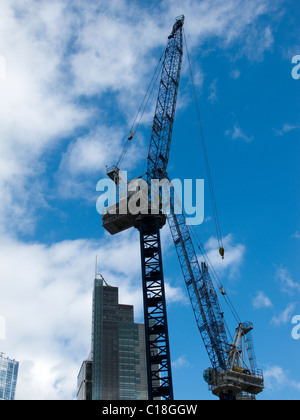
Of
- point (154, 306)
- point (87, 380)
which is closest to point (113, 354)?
point (87, 380)

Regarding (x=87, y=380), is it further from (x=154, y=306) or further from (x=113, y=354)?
(x=154, y=306)

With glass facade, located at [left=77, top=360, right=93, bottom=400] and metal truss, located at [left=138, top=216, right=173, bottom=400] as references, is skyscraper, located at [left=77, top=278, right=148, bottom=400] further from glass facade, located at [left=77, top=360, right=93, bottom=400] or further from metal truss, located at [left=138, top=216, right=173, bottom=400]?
metal truss, located at [left=138, top=216, right=173, bottom=400]

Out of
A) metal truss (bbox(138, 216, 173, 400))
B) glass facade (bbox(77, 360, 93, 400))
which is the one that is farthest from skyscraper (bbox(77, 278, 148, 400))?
metal truss (bbox(138, 216, 173, 400))

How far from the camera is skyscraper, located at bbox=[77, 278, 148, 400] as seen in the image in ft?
421

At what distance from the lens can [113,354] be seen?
5246 inches

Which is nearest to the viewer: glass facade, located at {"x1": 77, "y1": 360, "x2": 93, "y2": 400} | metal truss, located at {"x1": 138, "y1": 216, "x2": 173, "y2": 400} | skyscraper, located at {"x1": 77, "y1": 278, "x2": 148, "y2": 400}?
metal truss, located at {"x1": 138, "y1": 216, "x2": 173, "y2": 400}

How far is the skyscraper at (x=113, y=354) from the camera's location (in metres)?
128

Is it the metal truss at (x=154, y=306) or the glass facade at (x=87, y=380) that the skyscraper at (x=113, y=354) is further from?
the metal truss at (x=154, y=306)

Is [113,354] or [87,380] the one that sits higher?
[113,354]

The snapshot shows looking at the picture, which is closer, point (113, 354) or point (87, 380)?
point (113, 354)
